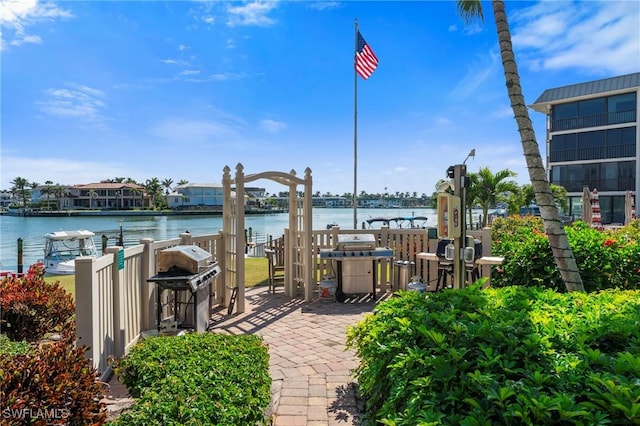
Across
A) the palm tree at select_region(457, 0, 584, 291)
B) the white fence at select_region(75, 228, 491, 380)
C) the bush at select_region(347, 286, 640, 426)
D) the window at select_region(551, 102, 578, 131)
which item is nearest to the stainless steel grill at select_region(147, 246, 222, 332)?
the white fence at select_region(75, 228, 491, 380)

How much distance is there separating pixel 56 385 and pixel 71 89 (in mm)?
11073

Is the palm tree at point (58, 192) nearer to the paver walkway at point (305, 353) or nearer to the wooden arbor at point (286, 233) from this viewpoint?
the paver walkway at point (305, 353)

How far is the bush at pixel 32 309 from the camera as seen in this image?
13.2 ft

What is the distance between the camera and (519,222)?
11.2 m

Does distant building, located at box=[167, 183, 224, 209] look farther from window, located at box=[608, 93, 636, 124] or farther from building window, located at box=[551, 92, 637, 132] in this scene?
window, located at box=[608, 93, 636, 124]

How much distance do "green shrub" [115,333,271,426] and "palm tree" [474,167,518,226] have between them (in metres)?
17.4

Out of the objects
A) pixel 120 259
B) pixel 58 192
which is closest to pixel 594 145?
pixel 120 259

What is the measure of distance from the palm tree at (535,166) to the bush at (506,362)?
168 centimetres

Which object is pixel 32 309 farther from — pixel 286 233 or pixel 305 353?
pixel 286 233

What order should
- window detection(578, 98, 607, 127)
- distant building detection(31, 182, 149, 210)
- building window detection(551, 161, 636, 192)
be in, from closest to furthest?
1. building window detection(551, 161, 636, 192)
2. window detection(578, 98, 607, 127)
3. distant building detection(31, 182, 149, 210)

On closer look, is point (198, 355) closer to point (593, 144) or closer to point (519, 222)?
point (519, 222)

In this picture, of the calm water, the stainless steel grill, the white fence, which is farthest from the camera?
the calm water

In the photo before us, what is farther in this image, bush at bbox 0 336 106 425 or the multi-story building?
the multi-story building

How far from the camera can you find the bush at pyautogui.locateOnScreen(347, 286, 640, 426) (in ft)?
4.33
